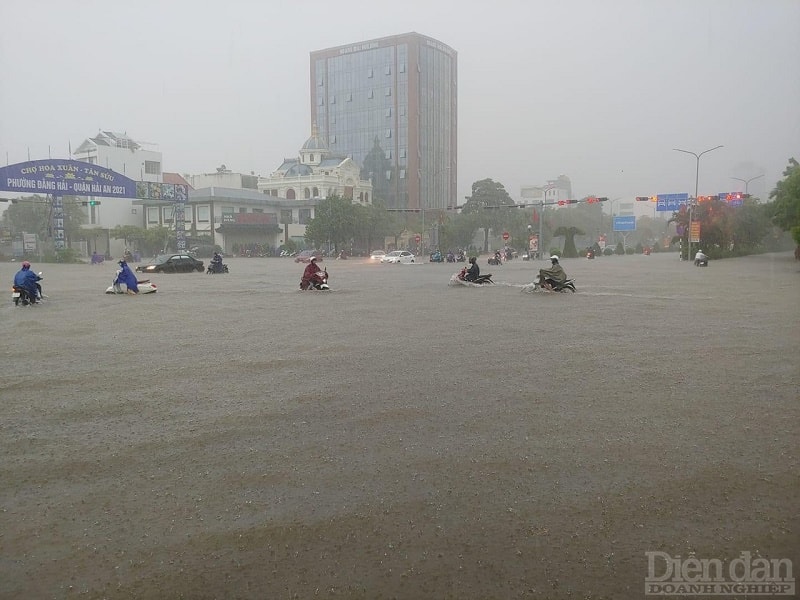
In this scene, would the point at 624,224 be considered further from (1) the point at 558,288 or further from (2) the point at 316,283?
(2) the point at 316,283

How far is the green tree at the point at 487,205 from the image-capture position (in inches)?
3465

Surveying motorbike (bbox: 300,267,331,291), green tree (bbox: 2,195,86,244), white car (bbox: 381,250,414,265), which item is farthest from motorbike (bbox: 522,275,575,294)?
green tree (bbox: 2,195,86,244)

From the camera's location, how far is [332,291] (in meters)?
23.1

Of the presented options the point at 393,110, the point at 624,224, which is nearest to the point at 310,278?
the point at 624,224

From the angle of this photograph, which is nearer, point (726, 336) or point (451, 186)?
point (726, 336)

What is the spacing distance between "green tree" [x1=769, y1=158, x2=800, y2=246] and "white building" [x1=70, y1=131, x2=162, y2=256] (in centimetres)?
6776

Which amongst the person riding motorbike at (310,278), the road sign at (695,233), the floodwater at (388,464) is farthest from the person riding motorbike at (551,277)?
the road sign at (695,233)

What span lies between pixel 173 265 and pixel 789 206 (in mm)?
41518

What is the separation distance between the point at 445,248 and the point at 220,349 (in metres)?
72.5

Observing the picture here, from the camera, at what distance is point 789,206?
46844 millimetres

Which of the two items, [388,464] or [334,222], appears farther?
[334,222]

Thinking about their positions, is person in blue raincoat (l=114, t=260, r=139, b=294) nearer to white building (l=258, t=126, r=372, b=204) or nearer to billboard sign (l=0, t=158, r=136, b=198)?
billboard sign (l=0, t=158, r=136, b=198)

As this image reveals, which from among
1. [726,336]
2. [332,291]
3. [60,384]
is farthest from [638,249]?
[60,384]

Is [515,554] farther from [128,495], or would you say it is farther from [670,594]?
[128,495]
